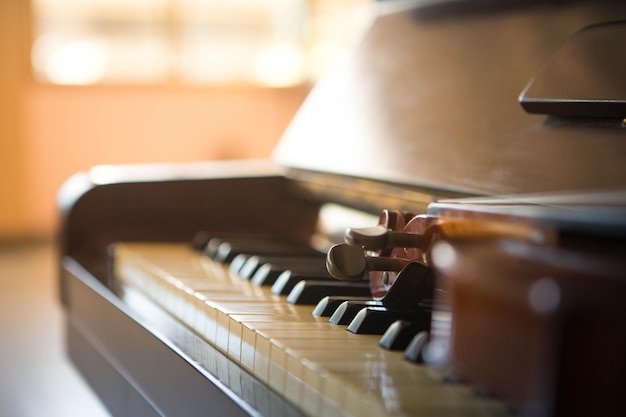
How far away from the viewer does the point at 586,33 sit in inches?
51.6

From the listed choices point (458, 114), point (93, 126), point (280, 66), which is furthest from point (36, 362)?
point (280, 66)

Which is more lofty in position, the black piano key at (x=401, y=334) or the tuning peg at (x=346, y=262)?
the tuning peg at (x=346, y=262)

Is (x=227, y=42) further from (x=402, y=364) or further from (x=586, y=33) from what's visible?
(x=402, y=364)

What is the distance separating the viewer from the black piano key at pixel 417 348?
2.88 feet

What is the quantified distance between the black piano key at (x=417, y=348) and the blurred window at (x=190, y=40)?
17.8 ft

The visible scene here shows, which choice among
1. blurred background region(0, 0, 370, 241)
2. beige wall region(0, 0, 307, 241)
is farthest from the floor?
blurred background region(0, 0, 370, 241)

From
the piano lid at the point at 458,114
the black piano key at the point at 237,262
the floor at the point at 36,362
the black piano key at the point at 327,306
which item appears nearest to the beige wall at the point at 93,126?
the floor at the point at 36,362

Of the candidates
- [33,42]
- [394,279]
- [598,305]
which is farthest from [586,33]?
[33,42]

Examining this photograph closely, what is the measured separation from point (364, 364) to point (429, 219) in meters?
0.16

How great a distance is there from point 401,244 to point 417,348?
0.13 meters

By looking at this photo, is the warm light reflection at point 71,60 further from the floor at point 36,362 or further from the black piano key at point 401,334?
the black piano key at point 401,334

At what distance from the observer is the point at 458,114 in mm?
1488

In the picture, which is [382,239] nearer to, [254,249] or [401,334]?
[401,334]

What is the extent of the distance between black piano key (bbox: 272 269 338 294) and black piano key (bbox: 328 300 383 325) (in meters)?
0.22
